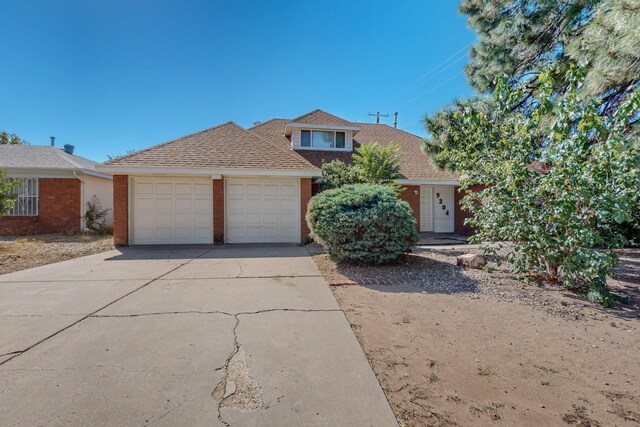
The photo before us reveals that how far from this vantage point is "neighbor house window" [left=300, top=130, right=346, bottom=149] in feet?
45.6

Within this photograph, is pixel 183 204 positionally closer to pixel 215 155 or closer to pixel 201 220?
pixel 201 220

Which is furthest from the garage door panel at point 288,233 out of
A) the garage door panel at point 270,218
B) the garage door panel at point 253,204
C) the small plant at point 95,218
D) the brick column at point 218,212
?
the small plant at point 95,218

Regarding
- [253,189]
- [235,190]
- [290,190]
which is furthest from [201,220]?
[290,190]

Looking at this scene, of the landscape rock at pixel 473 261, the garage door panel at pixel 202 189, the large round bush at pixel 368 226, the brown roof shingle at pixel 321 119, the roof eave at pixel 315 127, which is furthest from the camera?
the brown roof shingle at pixel 321 119

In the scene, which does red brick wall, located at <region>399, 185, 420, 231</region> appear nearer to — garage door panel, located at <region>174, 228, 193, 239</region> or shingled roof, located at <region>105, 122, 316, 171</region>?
shingled roof, located at <region>105, 122, 316, 171</region>

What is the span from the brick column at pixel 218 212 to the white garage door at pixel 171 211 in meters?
0.19

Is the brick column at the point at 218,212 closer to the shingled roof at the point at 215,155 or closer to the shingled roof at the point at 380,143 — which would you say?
the shingled roof at the point at 215,155

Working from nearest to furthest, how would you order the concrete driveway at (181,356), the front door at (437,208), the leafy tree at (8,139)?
1. the concrete driveway at (181,356)
2. the front door at (437,208)
3. the leafy tree at (8,139)

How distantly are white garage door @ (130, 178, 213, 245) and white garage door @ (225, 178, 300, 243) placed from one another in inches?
30.3

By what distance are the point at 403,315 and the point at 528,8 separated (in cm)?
663

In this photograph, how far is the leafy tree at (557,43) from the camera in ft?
12.3

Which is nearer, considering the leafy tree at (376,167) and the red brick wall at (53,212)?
the leafy tree at (376,167)

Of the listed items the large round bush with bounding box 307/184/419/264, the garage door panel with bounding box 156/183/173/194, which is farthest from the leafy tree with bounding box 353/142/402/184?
the garage door panel with bounding box 156/183/173/194

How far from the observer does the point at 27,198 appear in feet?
43.0
